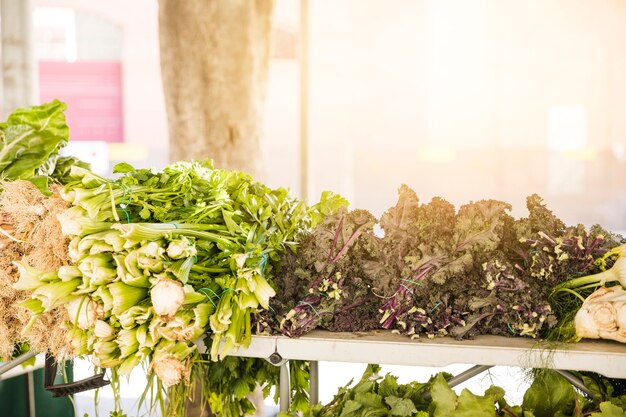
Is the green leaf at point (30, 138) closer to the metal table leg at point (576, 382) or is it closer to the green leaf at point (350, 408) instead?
the green leaf at point (350, 408)

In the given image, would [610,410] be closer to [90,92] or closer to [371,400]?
[371,400]

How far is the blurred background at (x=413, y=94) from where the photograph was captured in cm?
634

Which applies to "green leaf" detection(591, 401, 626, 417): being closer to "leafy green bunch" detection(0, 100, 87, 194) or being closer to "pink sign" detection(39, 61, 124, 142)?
"leafy green bunch" detection(0, 100, 87, 194)

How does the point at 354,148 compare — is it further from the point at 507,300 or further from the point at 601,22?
the point at 507,300

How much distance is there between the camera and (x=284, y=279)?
7.67 feet

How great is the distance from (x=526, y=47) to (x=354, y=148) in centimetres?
189

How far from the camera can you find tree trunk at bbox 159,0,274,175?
4512 mm

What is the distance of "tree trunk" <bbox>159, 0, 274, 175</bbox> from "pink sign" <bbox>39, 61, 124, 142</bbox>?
237 centimetres

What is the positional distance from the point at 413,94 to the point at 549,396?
462cm

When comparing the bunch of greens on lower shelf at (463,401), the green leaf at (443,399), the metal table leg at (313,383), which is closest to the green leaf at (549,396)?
the bunch of greens on lower shelf at (463,401)

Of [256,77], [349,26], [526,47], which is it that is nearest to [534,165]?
[526,47]

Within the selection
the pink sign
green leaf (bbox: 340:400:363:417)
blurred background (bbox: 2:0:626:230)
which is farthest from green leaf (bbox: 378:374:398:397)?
the pink sign

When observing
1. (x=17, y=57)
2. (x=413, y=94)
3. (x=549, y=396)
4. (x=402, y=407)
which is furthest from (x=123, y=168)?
(x=413, y=94)

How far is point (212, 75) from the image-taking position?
452 centimetres
